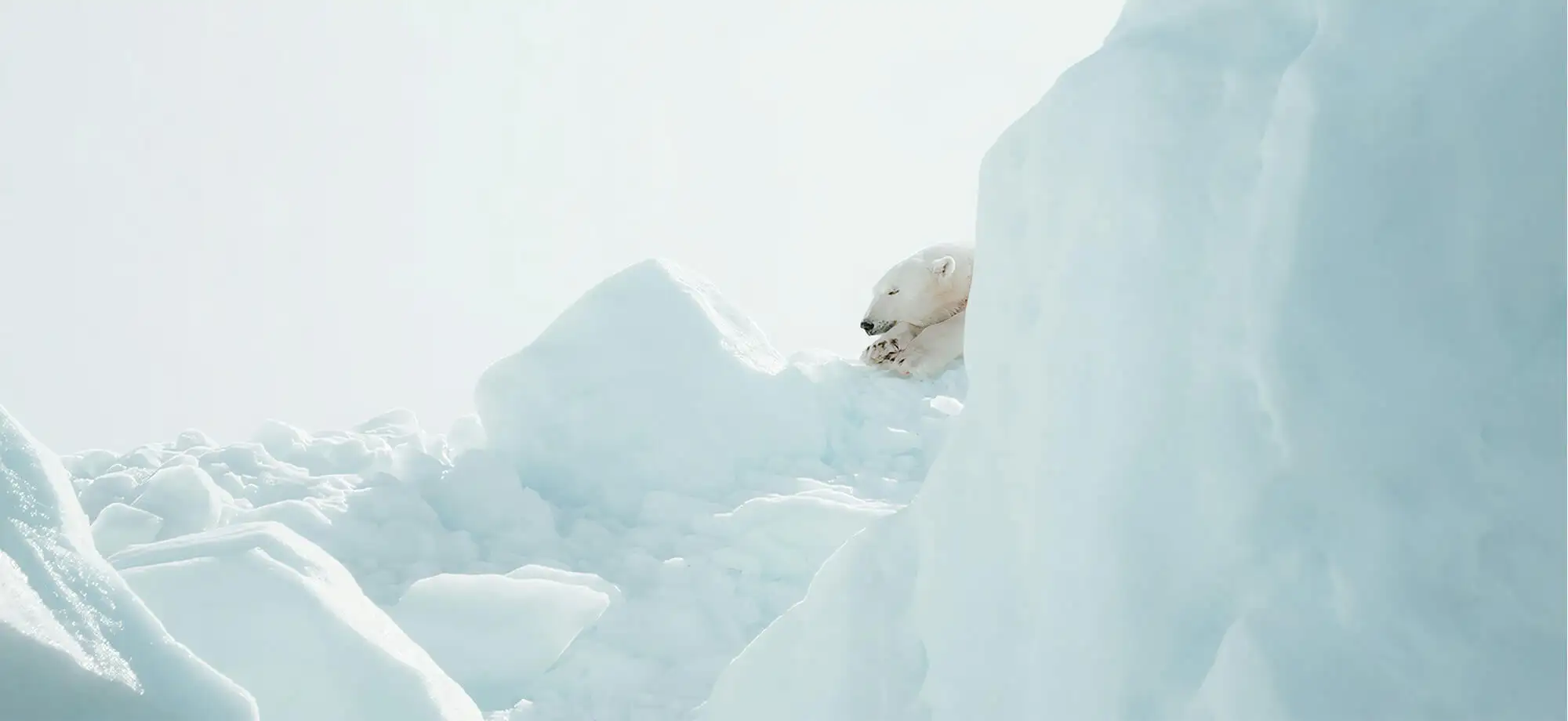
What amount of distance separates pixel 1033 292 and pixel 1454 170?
673mm

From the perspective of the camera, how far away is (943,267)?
21.2ft

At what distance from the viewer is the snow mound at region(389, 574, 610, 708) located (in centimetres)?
363

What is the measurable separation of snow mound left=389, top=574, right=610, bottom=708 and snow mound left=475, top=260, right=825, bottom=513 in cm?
146

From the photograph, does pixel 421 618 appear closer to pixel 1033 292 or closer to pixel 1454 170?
pixel 1033 292

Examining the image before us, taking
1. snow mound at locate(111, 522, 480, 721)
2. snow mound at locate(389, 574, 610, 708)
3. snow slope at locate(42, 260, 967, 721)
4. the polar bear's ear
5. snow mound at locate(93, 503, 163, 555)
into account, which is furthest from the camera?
the polar bear's ear

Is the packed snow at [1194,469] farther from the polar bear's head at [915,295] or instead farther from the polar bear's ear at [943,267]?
the polar bear's head at [915,295]

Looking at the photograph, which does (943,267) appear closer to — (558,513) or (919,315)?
(919,315)

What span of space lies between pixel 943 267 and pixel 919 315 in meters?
0.44

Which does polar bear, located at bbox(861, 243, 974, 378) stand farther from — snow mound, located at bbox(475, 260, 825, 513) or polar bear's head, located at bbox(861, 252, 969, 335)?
snow mound, located at bbox(475, 260, 825, 513)

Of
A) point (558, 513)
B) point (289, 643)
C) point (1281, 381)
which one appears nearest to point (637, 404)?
point (558, 513)

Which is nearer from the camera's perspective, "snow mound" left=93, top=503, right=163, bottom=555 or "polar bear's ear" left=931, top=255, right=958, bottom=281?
"snow mound" left=93, top=503, right=163, bottom=555

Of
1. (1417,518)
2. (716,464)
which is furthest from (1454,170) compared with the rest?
(716,464)

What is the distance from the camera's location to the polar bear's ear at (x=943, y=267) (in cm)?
635

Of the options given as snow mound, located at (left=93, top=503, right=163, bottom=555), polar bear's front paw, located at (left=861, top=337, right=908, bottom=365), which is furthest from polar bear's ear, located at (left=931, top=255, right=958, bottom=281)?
snow mound, located at (left=93, top=503, right=163, bottom=555)
